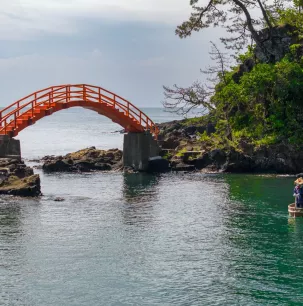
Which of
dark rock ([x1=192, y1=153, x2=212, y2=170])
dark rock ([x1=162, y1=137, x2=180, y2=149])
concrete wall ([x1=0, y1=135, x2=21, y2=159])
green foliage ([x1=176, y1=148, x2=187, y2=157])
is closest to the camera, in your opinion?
concrete wall ([x1=0, y1=135, x2=21, y2=159])

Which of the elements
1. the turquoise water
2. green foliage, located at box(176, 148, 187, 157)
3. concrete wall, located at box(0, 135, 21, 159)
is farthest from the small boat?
green foliage, located at box(176, 148, 187, 157)

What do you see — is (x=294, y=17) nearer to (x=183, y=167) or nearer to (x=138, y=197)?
(x=183, y=167)

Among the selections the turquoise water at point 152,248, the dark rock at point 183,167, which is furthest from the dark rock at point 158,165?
the turquoise water at point 152,248

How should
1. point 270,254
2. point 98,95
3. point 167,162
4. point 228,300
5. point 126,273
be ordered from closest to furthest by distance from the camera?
point 228,300
point 126,273
point 270,254
point 98,95
point 167,162

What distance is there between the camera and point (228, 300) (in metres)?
Result: 26.3

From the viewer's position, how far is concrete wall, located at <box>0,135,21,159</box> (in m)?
54.7

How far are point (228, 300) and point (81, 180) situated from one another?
36.1 m

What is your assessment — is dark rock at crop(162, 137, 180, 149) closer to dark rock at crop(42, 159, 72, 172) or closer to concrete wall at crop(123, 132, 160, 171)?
concrete wall at crop(123, 132, 160, 171)

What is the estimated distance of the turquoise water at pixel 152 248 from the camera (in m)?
27.2

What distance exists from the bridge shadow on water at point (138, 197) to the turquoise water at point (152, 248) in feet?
0.29

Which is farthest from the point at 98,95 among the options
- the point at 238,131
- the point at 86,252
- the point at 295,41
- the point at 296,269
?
the point at 296,269

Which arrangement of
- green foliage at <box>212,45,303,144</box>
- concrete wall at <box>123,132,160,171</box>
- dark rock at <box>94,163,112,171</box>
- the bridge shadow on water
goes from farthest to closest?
dark rock at <box>94,163,112,171</box> < concrete wall at <box>123,132,160,171</box> < green foliage at <box>212,45,303,144</box> < the bridge shadow on water

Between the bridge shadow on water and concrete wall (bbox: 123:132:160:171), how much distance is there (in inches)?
113

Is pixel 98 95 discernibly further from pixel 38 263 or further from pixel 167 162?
pixel 38 263
